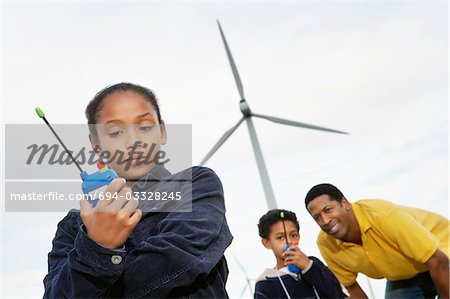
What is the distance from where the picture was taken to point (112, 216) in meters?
1.42

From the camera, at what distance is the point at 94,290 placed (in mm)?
1452

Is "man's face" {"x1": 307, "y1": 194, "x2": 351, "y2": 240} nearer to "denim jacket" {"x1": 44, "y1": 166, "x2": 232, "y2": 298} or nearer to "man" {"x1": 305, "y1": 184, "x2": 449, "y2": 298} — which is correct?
"man" {"x1": 305, "y1": 184, "x2": 449, "y2": 298}

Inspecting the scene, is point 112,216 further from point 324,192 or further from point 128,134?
point 324,192

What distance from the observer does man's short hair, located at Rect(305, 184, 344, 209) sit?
232 inches

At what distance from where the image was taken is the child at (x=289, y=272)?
526 cm

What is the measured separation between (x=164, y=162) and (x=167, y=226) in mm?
469

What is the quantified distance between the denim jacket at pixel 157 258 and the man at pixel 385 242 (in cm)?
385

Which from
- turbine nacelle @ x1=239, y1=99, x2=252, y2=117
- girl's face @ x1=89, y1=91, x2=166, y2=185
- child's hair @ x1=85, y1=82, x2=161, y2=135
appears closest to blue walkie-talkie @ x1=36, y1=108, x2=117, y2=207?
girl's face @ x1=89, y1=91, x2=166, y2=185

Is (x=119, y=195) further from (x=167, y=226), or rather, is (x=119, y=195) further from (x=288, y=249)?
(x=288, y=249)

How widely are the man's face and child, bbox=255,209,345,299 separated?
0.27 m

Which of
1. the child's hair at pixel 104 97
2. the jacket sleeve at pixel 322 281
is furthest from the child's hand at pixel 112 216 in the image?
the jacket sleeve at pixel 322 281

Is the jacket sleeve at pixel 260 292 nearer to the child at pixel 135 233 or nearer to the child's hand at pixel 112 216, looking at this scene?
the child at pixel 135 233

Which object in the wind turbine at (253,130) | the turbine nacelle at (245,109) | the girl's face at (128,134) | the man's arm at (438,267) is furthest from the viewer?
the turbine nacelle at (245,109)

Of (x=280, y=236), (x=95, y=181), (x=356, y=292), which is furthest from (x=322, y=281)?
(x=95, y=181)
